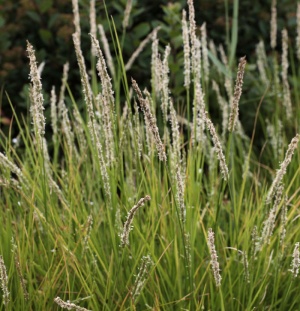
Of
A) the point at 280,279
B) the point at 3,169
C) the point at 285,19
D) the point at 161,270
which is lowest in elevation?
the point at 280,279

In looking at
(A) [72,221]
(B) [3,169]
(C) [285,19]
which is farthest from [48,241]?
(C) [285,19]

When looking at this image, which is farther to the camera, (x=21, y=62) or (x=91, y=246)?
(x=21, y=62)

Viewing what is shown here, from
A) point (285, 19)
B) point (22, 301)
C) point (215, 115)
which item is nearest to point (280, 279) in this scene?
point (22, 301)

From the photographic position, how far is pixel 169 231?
2.85m

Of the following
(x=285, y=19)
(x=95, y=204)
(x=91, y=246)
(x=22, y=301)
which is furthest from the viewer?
(x=285, y=19)

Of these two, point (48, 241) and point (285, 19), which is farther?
point (285, 19)

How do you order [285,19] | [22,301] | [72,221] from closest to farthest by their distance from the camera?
[22,301] < [72,221] < [285,19]

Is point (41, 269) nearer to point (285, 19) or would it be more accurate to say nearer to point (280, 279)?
point (280, 279)

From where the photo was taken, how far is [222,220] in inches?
133

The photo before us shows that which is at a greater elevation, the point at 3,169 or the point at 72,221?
the point at 3,169

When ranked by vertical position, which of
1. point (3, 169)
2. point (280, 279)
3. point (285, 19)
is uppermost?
point (285, 19)

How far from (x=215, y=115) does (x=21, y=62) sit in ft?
4.35

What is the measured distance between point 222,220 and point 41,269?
105 cm

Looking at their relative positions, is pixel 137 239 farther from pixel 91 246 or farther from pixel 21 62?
pixel 21 62
